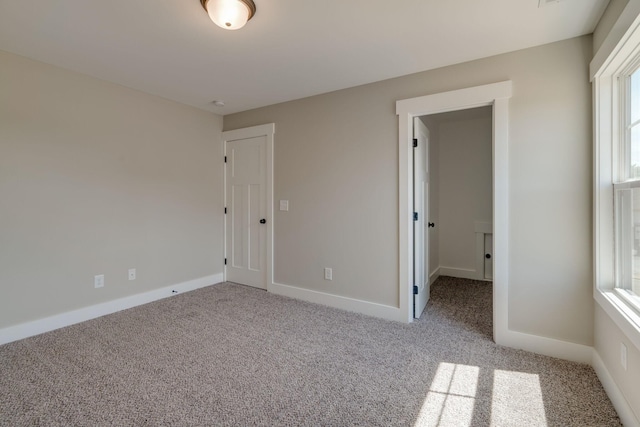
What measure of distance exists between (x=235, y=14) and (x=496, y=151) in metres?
Result: 2.14

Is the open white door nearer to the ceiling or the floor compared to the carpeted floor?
nearer to the ceiling

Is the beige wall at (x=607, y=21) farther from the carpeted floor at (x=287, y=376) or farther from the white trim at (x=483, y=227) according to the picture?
the white trim at (x=483, y=227)

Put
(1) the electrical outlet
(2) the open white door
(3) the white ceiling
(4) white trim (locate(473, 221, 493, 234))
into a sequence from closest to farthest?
(3) the white ceiling → (2) the open white door → (1) the electrical outlet → (4) white trim (locate(473, 221, 493, 234))

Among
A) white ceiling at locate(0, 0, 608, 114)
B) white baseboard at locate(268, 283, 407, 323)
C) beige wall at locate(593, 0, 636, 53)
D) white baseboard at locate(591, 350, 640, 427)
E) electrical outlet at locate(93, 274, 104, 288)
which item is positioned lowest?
white baseboard at locate(591, 350, 640, 427)

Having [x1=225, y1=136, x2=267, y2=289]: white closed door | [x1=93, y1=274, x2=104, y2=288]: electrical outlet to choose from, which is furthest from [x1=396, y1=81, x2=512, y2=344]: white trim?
[x1=93, y1=274, x2=104, y2=288]: electrical outlet

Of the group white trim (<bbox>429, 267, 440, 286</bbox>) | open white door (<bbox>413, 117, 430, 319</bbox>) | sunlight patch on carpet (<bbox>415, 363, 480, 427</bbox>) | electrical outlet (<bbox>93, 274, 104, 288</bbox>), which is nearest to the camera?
sunlight patch on carpet (<bbox>415, 363, 480, 427</bbox>)

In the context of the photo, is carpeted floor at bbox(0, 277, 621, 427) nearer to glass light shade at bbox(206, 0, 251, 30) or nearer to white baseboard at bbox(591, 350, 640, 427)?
white baseboard at bbox(591, 350, 640, 427)

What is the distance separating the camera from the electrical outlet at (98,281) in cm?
301

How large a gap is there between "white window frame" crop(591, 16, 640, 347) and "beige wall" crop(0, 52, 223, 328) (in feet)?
13.0

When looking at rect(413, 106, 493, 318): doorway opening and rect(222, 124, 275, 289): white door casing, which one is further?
rect(413, 106, 493, 318): doorway opening

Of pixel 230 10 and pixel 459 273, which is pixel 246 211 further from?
pixel 459 273

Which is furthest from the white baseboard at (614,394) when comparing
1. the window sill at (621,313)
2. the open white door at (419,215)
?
the open white door at (419,215)

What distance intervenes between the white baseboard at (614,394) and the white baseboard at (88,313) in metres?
3.99

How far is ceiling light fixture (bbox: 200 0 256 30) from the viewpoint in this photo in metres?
1.70
